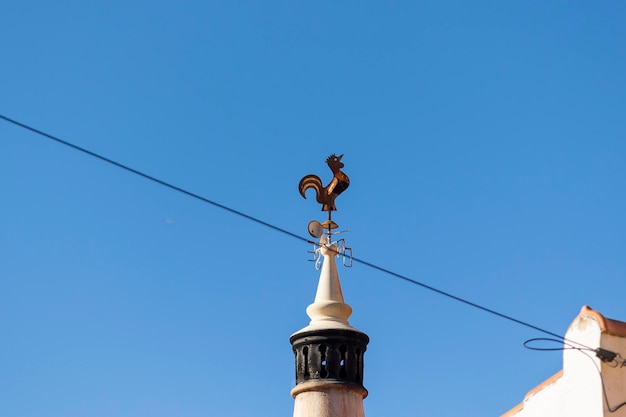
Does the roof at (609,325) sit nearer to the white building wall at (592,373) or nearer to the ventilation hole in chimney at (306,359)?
the white building wall at (592,373)

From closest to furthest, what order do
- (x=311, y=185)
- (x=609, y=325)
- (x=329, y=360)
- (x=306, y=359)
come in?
(x=609, y=325) < (x=329, y=360) < (x=306, y=359) < (x=311, y=185)

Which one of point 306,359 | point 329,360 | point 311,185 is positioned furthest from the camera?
point 311,185

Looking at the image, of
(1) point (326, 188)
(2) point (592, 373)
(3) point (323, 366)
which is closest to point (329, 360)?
(3) point (323, 366)

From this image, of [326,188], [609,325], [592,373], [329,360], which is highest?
[326,188]

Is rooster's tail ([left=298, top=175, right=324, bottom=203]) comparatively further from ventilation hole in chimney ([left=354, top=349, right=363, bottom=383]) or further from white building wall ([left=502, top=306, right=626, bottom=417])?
white building wall ([left=502, top=306, right=626, bottom=417])

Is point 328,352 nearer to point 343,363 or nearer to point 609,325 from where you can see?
point 343,363

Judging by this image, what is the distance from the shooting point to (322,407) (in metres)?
15.9

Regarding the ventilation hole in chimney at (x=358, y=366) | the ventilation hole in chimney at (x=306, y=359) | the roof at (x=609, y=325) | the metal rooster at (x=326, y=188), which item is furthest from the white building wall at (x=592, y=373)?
the metal rooster at (x=326, y=188)

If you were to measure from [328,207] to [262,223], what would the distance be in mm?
2499

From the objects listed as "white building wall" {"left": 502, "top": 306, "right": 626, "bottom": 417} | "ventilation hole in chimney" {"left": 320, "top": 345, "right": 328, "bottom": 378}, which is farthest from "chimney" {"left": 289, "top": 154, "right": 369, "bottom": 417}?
"white building wall" {"left": 502, "top": 306, "right": 626, "bottom": 417}

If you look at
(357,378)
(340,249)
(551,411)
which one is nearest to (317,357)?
(357,378)

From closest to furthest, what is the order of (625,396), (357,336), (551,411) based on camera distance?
(625,396)
(551,411)
(357,336)

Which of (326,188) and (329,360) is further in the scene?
(326,188)

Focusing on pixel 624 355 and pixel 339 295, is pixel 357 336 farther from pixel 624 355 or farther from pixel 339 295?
pixel 624 355
